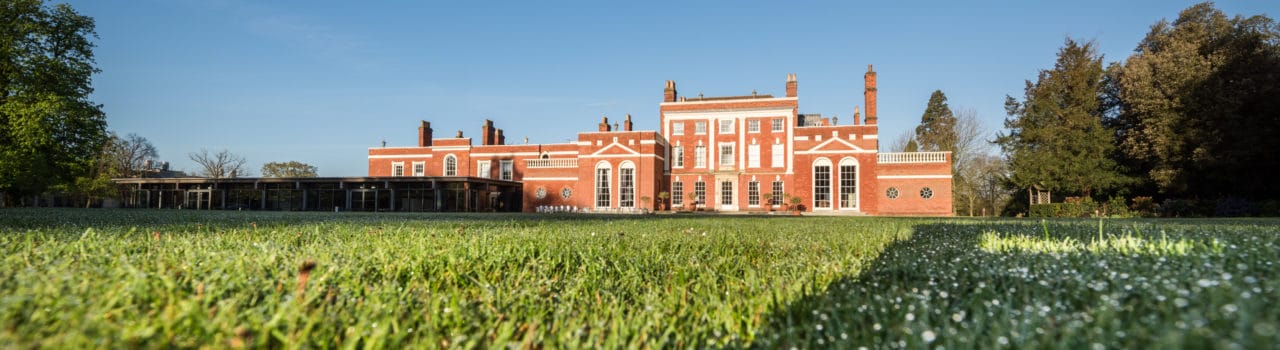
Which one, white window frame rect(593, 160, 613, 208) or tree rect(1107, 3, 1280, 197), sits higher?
tree rect(1107, 3, 1280, 197)

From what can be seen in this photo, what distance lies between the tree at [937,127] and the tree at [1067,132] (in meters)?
8.57

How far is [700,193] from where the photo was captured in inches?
1296

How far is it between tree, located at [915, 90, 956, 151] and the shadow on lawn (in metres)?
41.9

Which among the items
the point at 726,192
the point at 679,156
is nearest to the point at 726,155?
the point at 726,192

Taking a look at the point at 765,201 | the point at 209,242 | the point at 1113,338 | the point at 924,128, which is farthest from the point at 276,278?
the point at 924,128

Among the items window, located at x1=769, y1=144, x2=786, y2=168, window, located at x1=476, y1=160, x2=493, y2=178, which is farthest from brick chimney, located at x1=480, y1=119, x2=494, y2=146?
window, located at x1=769, y1=144, x2=786, y2=168

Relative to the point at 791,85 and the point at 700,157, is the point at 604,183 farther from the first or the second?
the point at 791,85

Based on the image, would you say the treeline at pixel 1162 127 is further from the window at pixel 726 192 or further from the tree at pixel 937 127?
the window at pixel 726 192

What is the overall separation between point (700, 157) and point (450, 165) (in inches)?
749

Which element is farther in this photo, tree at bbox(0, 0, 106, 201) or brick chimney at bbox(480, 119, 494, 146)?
brick chimney at bbox(480, 119, 494, 146)

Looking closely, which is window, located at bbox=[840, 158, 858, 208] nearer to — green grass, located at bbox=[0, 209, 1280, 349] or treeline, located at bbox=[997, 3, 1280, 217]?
treeline, located at bbox=[997, 3, 1280, 217]

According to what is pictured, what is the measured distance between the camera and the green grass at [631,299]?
126 centimetres

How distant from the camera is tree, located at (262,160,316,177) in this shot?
55.9m

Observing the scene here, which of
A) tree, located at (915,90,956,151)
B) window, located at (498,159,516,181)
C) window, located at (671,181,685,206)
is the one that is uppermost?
tree, located at (915,90,956,151)
